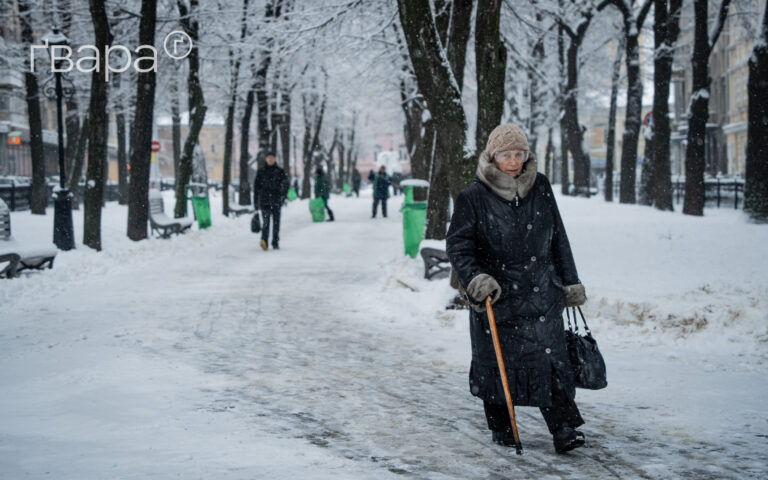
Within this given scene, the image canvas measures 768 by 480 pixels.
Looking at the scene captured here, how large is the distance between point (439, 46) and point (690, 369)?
17.3 ft

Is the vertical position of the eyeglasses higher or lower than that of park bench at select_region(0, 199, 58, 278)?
higher

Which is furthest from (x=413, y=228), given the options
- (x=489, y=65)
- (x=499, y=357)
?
(x=499, y=357)

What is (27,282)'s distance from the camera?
11.0 meters

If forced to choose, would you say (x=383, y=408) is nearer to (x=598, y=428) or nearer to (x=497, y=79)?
(x=598, y=428)

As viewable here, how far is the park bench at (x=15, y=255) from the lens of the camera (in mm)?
11227

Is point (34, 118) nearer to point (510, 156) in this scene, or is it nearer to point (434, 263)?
point (434, 263)

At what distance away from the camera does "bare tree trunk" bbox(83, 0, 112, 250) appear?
52.0 ft

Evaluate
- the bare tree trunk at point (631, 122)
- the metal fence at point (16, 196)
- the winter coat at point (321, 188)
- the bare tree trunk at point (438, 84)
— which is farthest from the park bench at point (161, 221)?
the bare tree trunk at point (631, 122)

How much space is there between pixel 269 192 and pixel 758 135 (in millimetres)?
9819

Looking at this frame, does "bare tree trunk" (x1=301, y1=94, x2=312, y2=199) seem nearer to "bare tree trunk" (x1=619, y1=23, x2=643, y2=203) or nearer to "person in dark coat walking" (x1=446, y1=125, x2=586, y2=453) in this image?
"bare tree trunk" (x1=619, y1=23, x2=643, y2=203)

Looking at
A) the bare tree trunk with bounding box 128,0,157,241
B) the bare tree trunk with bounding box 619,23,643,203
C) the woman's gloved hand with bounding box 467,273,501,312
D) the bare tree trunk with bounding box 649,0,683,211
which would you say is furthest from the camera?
the bare tree trunk with bounding box 619,23,643,203

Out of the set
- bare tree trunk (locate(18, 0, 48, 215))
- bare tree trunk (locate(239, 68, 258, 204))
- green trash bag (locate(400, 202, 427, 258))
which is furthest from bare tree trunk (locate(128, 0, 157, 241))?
bare tree trunk (locate(239, 68, 258, 204))

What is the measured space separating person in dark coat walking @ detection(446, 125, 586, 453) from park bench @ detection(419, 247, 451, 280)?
256 inches

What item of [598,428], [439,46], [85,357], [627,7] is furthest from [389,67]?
[598,428]
